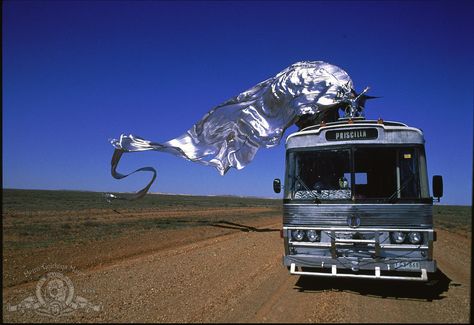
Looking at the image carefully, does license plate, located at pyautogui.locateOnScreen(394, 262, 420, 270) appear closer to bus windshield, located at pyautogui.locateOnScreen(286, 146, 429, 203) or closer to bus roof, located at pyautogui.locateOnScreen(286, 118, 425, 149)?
bus windshield, located at pyautogui.locateOnScreen(286, 146, 429, 203)

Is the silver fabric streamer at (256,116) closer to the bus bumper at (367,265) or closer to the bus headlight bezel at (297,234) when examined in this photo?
the bus headlight bezel at (297,234)

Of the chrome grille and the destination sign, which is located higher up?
the destination sign

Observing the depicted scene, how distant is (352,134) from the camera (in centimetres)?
743

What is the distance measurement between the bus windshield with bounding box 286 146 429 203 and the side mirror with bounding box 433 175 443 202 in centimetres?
43

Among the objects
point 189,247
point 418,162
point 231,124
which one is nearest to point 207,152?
point 231,124

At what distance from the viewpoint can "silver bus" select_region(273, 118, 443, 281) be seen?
22.2 ft

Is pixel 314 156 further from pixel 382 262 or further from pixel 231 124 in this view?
pixel 231 124

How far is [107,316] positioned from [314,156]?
461 cm

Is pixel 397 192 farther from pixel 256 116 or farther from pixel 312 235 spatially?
pixel 256 116

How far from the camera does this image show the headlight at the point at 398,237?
268 inches

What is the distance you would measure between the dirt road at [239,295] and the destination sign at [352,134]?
2.93m

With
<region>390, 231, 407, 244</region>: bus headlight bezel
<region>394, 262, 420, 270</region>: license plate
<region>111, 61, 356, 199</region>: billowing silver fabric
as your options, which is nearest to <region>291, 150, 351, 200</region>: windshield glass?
<region>390, 231, 407, 244</region>: bus headlight bezel

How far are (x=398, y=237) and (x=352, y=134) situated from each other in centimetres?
202

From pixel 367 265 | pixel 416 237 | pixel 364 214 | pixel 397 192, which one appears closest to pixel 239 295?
pixel 367 265
